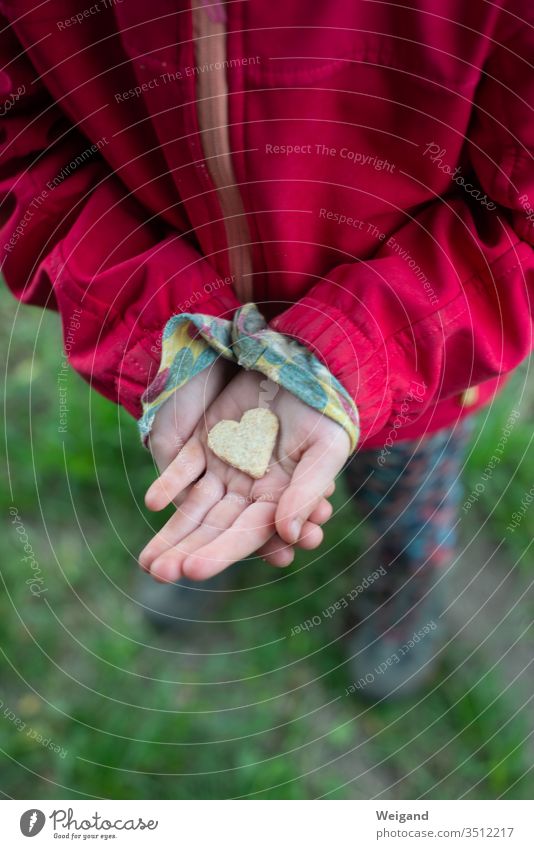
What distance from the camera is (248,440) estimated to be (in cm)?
63

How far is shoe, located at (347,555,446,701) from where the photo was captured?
3.08 ft

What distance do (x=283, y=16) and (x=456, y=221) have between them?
0.21m

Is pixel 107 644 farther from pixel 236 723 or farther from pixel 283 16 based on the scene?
pixel 283 16

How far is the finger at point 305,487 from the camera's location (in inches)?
21.7

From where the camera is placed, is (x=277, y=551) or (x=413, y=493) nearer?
(x=277, y=551)

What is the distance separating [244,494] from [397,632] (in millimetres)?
448

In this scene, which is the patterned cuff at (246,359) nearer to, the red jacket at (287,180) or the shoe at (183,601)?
the red jacket at (287,180)

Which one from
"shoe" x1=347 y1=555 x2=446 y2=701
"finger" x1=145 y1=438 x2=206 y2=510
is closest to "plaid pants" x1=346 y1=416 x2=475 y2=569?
"shoe" x1=347 y1=555 x2=446 y2=701

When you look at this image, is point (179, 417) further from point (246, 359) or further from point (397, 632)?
point (397, 632)

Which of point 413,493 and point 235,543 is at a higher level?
point 413,493

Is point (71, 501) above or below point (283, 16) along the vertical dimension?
below

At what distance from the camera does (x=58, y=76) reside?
0.56 m

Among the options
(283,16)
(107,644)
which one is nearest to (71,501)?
(107,644)
